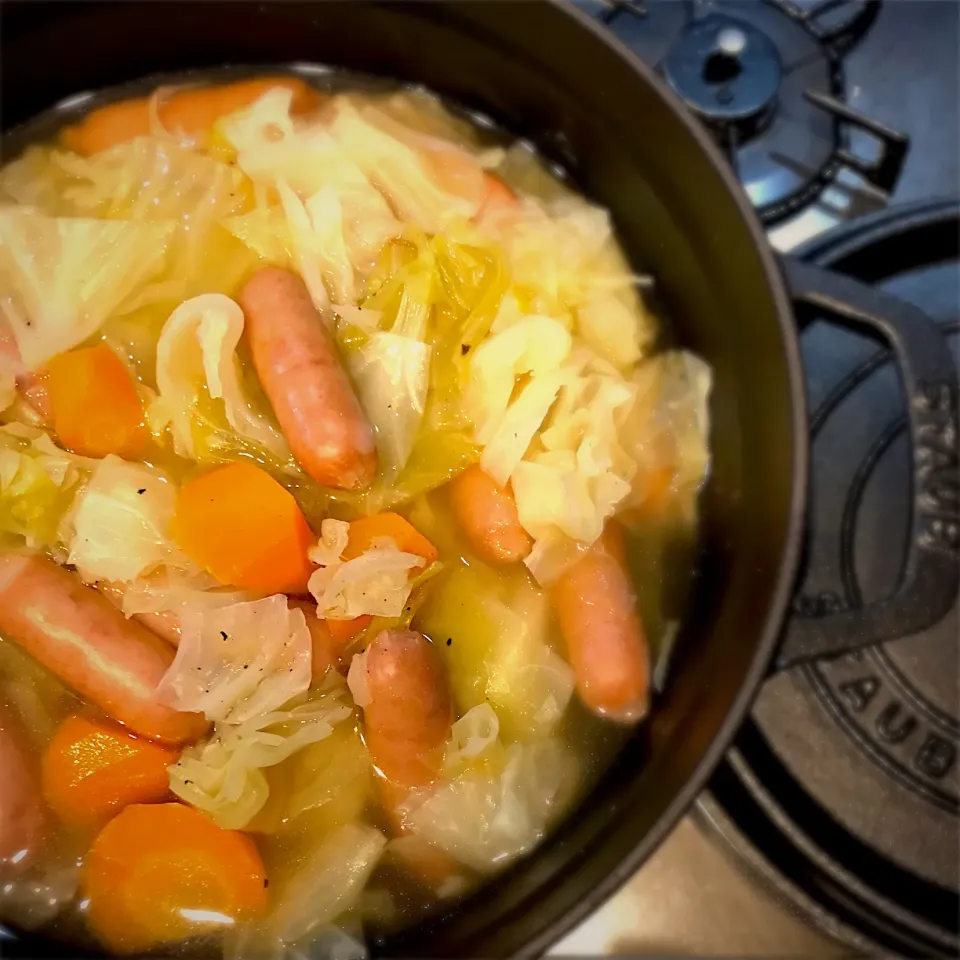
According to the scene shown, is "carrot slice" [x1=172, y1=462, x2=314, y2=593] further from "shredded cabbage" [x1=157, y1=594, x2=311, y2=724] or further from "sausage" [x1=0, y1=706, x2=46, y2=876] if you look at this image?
"sausage" [x1=0, y1=706, x2=46, y2=876]

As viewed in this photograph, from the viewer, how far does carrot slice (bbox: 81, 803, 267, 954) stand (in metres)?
1.10

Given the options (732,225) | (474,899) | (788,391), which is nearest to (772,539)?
(788,391)

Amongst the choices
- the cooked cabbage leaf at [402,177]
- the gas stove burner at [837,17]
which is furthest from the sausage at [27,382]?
the gas stove burner at [837,17]

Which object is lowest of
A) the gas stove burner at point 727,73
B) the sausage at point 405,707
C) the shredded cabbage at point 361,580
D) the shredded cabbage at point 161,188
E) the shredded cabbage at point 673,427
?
the sausage at point 405,707

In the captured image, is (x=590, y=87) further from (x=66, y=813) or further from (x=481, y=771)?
(x=66, y=813)

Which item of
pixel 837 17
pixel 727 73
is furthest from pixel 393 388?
pixel 837 17

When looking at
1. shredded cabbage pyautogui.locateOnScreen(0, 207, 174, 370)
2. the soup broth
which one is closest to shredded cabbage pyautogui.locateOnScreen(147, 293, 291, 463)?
the soup broth

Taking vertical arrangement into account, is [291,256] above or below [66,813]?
above

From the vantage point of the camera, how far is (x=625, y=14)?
5.11 ft

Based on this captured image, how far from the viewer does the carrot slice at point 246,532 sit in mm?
1148

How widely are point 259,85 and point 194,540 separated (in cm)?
77

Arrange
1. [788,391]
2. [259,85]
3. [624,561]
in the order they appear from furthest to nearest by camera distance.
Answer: [259,85]
[624,561]
[788,391]

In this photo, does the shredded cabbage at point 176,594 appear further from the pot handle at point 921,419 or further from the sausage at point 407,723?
the pot handle at point 921,419

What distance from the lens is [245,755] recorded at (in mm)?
1107
